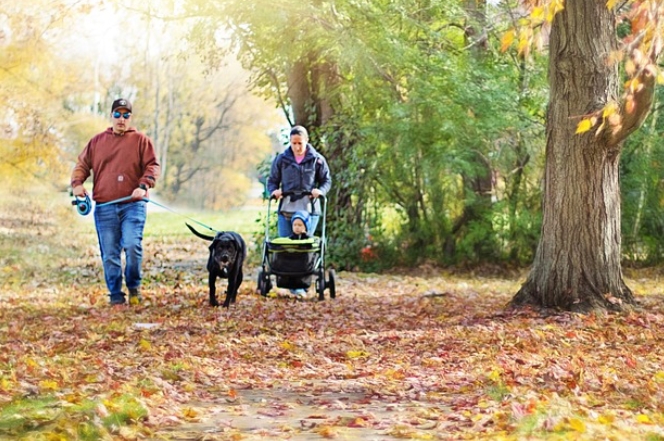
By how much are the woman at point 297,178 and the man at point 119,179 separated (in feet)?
5.92

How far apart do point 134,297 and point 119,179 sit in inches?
54.3

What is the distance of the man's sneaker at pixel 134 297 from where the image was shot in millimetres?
11891

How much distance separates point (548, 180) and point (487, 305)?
1.81m

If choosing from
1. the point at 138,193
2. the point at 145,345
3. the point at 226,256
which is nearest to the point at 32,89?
the point at 138,193

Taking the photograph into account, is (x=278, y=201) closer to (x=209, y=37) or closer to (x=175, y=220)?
(x=209, y=37)

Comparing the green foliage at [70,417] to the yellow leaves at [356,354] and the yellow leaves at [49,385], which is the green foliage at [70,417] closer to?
the yellow leaves at [49,385]

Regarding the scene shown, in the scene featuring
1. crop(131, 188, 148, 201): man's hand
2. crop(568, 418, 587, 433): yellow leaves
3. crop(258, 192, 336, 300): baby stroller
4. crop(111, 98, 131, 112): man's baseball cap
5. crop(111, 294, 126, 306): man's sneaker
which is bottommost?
crop(568, 418, 587, 433): yellow leaves

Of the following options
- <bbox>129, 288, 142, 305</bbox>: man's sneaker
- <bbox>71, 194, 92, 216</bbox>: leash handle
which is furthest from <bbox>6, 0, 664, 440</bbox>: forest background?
<bbox>71, 194, 92, 216</bbox>: leash handle

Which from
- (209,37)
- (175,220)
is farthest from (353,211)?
(175,220)

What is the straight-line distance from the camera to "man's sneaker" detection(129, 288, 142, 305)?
1189cm

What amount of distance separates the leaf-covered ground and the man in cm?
72

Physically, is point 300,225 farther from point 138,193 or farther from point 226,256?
point 138,193

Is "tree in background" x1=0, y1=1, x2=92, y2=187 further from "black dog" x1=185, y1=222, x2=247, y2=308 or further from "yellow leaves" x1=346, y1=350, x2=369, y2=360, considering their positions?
"yellow leaves" x1=346, y1=350, x2=369, y2=360

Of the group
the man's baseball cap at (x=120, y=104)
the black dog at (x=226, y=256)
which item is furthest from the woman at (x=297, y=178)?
the man's baseball cap at (x=120, y=104)
